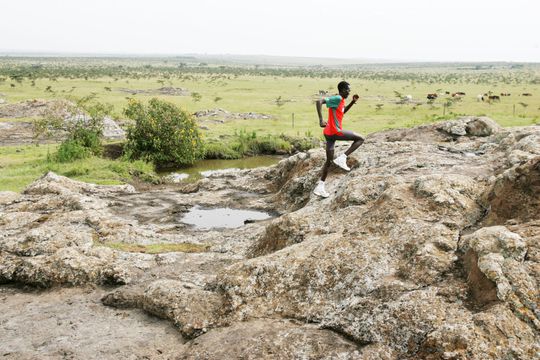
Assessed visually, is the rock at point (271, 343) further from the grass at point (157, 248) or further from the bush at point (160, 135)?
the bush at point (160, 135)

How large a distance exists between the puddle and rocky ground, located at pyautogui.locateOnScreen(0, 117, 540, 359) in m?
1.90

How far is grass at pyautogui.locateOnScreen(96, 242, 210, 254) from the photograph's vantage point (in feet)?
47.0

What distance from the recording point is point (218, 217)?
19.7 m

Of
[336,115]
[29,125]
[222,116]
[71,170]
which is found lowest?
[71,170]

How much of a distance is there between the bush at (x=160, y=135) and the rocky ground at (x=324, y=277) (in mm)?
17445

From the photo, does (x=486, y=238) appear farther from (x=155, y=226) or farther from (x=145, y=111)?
(x=145, y=111)

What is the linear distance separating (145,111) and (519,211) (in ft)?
94.5

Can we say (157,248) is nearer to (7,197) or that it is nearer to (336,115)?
(336,115)

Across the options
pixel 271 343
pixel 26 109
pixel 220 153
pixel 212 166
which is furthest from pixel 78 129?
pixel 271 343

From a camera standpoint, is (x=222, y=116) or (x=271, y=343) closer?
(x=271, y=343)

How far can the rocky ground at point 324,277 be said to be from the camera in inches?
300

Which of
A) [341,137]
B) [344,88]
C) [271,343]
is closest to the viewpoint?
[271,343]

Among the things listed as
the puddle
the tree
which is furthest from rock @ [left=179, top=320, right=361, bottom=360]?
the tree

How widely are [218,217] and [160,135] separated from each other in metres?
16.0
